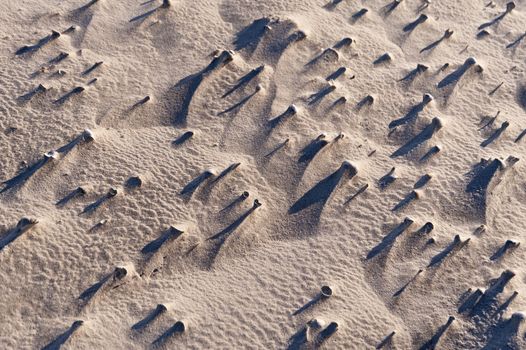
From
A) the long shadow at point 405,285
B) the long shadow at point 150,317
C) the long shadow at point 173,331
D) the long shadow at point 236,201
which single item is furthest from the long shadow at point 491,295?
the long shadow at point 150,317

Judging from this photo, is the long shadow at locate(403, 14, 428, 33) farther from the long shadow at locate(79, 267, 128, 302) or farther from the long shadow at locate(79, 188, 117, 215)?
the long shadow at locate(79, 267, 128, 302)

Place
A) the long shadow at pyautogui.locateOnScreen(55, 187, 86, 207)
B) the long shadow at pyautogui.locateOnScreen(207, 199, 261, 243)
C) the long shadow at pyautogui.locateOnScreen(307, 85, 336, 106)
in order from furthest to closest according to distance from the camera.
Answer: the long shadow at pyautogui.locateOnScreen(307, 85, 336, 106) < the long shadow at pyautogui.locateOnScreen(55, 187, 86, 207) < the long shadow at pyautogui.locateOnScreen(207, 199, 261, 243)

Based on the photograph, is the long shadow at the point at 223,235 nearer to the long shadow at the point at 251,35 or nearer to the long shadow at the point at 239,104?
the long shadow at the point at 239,104

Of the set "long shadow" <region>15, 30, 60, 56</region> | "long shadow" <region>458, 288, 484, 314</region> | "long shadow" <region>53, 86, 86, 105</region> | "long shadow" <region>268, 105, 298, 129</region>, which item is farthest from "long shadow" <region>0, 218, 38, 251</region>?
"long shadow" <region>458, 288, 484, 314</region>

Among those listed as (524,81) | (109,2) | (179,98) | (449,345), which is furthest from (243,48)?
(449,345)

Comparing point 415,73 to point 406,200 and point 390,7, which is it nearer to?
point 390,7

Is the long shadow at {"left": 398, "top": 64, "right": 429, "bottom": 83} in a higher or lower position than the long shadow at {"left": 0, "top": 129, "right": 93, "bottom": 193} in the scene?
lower

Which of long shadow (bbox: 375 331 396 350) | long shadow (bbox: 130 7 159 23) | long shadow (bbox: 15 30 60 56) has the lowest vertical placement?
long shadow (bbox: 375 331 396 350)

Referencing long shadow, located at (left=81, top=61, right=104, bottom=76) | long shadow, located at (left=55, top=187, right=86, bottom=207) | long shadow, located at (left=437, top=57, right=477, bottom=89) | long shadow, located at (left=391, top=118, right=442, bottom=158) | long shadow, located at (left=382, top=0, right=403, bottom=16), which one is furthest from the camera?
long shadow, located at (left=382, top=0, right=403, bottom=16)
